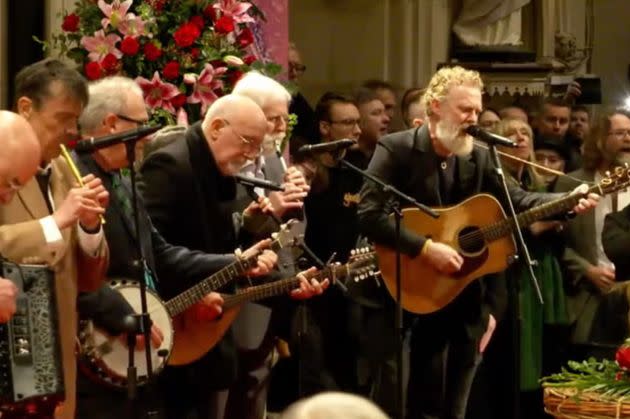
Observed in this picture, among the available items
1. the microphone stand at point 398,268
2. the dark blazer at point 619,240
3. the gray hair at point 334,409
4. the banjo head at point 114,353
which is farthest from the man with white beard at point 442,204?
the gray hair at point 334,409

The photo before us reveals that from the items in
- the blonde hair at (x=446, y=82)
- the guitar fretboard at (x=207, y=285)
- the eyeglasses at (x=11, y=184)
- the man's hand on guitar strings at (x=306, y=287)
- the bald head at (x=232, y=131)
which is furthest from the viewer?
the blonde hair at (x=446, y=82)

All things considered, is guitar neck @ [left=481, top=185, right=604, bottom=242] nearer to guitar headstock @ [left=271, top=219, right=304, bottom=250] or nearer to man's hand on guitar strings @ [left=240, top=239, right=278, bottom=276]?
guitar headstock @ [left=271, top=219, right=304, bottom=250]

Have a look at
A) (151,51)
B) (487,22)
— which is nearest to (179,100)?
(151,51)

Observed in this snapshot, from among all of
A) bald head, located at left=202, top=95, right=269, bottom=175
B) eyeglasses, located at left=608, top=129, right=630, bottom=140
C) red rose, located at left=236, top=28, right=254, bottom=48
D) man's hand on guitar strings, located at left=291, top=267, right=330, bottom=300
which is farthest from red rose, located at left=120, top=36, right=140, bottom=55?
eyeglasses, located at left=608, top=129, right=630, bottom=140

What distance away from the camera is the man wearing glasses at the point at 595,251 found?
7449mm

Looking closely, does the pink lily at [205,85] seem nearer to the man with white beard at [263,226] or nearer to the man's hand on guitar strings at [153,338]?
the man with white beard at [263,226]

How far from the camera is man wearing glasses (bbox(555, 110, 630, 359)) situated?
745 centimetres

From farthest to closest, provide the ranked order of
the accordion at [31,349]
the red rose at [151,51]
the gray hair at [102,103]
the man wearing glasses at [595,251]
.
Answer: the man wearing glasses at [595,251], the red rose at [151,51], the gray hair at [102,103], the accordion at [31,349]

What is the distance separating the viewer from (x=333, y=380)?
7.71 metres

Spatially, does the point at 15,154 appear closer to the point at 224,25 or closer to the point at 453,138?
the point at 224,25

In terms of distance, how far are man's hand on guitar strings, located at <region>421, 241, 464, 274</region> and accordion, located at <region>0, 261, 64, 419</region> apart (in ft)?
8.56

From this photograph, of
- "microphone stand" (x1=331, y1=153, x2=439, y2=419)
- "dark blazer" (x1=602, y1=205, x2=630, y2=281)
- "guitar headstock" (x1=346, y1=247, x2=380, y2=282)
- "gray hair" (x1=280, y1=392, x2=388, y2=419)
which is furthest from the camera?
"dark blazer" (x1=602, y1=205, x2=630, y2=281)

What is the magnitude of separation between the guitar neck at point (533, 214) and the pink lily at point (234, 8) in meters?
1.38

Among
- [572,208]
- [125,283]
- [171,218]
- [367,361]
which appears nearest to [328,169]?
[367,361]
